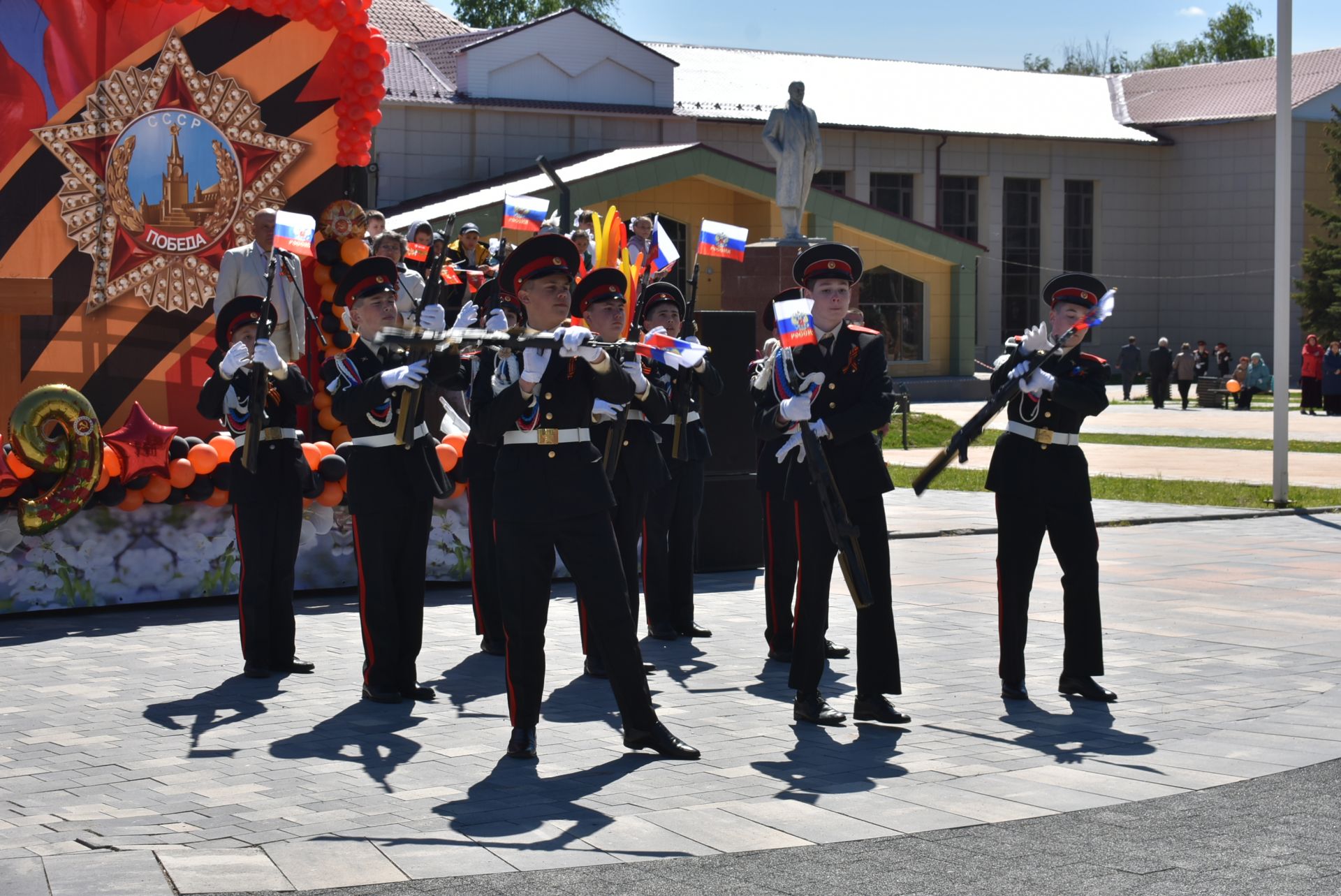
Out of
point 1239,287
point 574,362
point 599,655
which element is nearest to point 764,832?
point 574,362

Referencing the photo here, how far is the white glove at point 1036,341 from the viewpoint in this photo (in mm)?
8141

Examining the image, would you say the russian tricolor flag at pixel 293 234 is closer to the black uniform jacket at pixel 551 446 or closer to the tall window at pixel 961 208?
the black uniform jacket at pixel 551 446

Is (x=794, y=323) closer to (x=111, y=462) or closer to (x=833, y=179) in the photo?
(x=111, y=462)

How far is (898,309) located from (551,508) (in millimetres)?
36435

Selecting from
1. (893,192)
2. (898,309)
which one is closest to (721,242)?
(898,309)

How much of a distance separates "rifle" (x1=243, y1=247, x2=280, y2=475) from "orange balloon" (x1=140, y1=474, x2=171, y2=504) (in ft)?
6.64

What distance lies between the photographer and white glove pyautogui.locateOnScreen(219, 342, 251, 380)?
870cm

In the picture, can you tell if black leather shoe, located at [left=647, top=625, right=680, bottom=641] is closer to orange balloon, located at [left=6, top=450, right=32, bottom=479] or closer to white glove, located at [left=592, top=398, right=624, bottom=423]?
white glove, located at [left=592, top=398, right=624, bottom=423]

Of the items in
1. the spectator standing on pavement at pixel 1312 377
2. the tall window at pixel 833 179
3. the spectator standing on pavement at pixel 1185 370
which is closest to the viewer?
the spectator standing on pavement at pixel 1312 377

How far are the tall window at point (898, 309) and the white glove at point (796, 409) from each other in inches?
1372

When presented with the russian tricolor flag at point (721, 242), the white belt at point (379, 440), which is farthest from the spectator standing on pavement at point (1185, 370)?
the white belt at point (379, 440)

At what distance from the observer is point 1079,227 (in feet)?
167

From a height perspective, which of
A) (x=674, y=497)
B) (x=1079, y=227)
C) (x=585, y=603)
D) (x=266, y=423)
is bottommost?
(x=585, y=603)

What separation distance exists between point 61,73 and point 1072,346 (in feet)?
24.1
